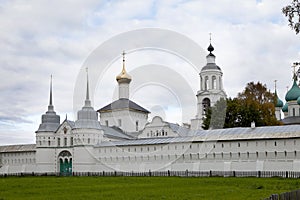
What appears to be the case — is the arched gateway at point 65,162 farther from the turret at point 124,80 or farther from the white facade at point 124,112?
the turret at point 124,80

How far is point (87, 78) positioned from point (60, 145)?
30.1 ft

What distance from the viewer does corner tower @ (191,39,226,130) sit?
58.7 metres

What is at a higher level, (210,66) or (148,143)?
(210,66)

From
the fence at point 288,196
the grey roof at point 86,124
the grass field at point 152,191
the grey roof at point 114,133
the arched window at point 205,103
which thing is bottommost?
the grass field at point 152,191

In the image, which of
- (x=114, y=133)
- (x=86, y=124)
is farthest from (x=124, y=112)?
(x=86, y=124)

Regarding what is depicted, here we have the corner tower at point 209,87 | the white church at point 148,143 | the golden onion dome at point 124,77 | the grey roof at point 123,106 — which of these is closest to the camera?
the white church at point 148,143

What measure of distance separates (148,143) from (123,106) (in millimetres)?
18060

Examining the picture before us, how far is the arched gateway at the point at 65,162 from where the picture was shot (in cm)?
5441

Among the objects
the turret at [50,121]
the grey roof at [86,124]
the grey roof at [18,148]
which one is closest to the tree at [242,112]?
the grey roof at [86,124]

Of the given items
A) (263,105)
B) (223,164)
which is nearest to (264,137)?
(223,164)

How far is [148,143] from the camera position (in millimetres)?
47750

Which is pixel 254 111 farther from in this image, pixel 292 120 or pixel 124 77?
pixel 124 77

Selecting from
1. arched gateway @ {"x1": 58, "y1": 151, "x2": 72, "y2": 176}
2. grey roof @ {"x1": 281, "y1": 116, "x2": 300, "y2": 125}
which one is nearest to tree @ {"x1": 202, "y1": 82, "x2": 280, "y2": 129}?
arched gateway @ {"x1": 58, "y1": 151, "x2": 72, "y2": 176}

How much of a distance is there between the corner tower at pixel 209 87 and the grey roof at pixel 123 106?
9.51 metres
